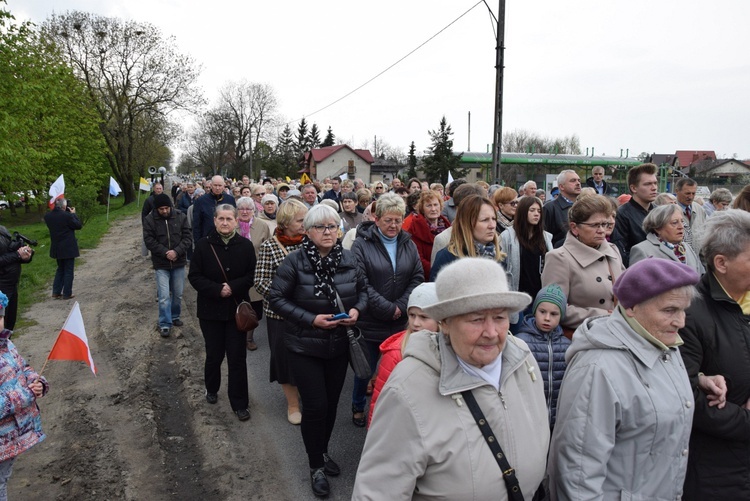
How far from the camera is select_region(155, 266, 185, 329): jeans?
7754 millimetres

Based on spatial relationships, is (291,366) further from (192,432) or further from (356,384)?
(192,432)

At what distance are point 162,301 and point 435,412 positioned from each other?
675 centimetres

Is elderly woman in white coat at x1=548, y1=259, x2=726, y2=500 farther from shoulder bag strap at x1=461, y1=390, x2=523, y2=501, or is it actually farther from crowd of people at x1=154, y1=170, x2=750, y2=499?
shoulder bag strap at x1=461, y1=390, x2=523, y2=501

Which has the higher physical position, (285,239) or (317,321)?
(285,239)

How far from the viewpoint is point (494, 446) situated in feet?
6.28

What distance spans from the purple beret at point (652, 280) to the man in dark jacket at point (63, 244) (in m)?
10.5

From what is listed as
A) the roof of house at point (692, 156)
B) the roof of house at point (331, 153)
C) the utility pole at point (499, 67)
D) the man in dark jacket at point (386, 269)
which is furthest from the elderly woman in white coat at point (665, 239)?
the roof of house at point (692, 156)


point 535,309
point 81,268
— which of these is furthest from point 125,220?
point 535,309

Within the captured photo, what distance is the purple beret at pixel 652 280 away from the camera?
7.32 feet

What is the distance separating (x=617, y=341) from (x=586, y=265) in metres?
1.70

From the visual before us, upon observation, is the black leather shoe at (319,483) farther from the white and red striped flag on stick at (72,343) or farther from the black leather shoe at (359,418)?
the white and red striped flag on stick at (72,343)

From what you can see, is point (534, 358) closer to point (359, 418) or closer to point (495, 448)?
point (495, 448)

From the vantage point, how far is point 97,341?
769 cm

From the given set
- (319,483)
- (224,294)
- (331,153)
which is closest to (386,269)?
(224,294)
